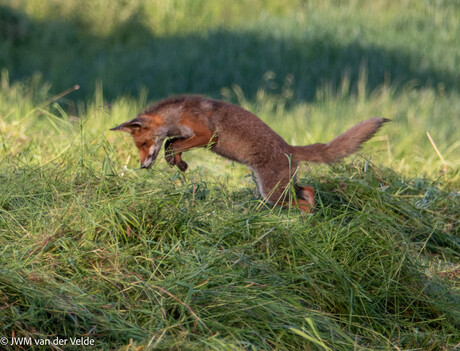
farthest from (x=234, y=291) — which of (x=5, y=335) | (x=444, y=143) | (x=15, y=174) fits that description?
(x=444, y=143)

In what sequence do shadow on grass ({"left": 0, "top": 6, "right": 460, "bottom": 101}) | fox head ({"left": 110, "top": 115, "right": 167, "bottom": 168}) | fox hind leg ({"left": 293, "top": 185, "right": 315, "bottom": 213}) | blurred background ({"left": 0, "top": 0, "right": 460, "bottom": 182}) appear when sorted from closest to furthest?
fox hind leg ({"left": 293, "top": 185, "right": 315, "bottom": 213}) → fox head ({"left": 110, "top": 115, "right": 167, "bottom": 168}) → blurred background ({"left": 0, "top": 0, "right": 460, "bottom": 182}) → shadow on grass ({"left": 0, "top": 6, "right": 460, "bottom": 101})

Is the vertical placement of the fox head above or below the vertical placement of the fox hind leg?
above

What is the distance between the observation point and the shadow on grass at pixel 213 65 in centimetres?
1085

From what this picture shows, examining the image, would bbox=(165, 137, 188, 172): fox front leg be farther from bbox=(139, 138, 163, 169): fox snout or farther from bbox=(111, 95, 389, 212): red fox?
bbox=(139, 138, 163, 169): fox snout

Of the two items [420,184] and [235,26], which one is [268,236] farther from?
[235,26]

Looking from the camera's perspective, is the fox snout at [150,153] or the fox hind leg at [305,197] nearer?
the fox hind leg at [305,197]

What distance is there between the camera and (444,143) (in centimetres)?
706

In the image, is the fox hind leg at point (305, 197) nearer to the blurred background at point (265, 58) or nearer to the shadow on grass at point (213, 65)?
the blurred background at point (265, 58)

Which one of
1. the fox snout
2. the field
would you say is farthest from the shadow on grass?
the fox snout

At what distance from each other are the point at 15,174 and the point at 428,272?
2643mm

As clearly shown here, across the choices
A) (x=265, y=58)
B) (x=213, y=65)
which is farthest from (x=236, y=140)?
(x=265, y=58)

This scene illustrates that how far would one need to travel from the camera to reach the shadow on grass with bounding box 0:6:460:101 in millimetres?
10852

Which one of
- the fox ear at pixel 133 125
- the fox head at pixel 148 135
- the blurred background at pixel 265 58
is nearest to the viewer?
the fox ear at pixel 133 125

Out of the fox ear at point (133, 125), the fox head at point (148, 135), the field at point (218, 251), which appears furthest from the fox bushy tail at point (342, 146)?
the fox ear at point (133, 125)
